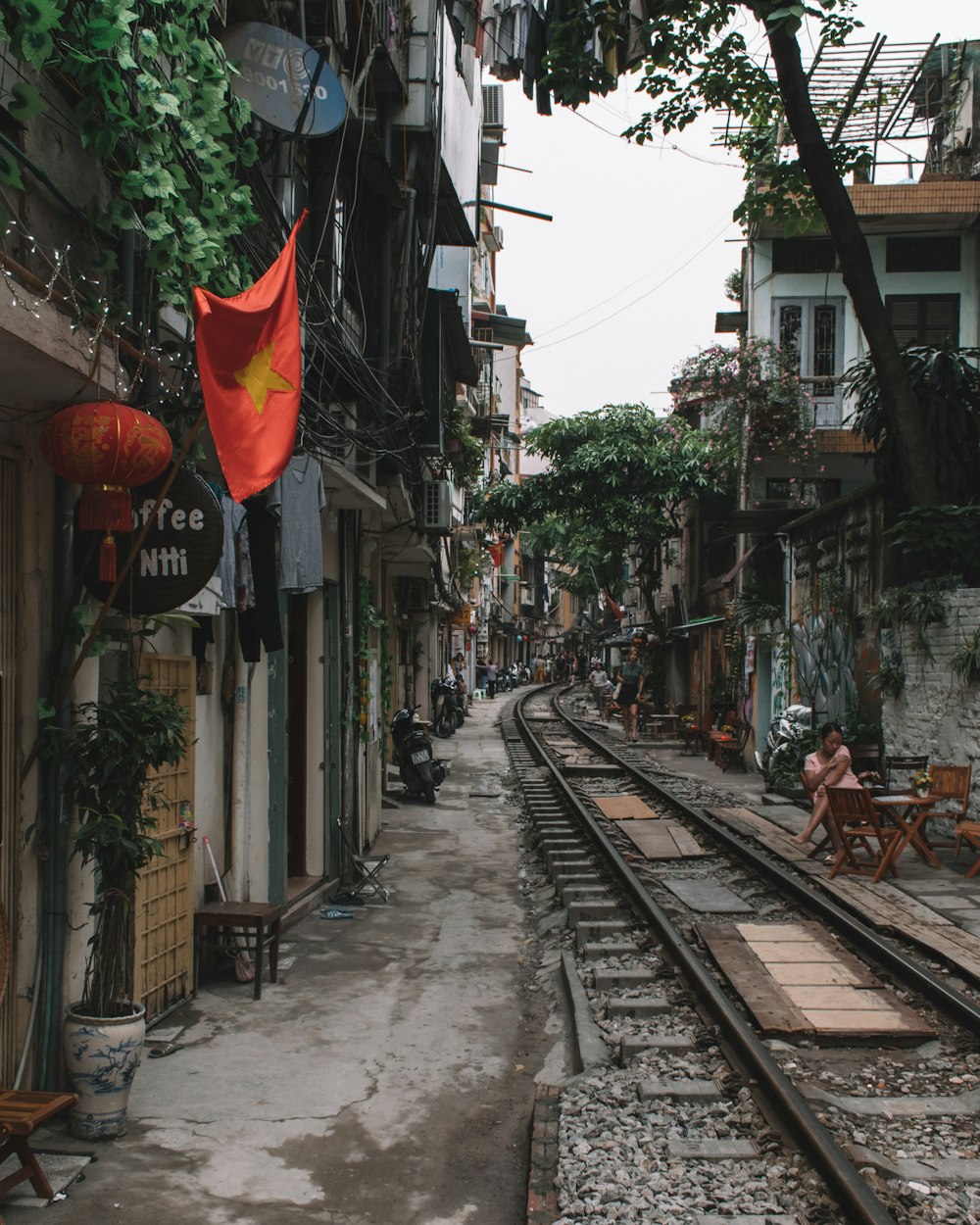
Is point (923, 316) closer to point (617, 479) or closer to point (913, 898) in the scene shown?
point (617, 479)

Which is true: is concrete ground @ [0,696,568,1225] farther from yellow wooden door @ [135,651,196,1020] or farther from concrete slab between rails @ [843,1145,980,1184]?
concrete slab between rails @ [843,1145,980,1184]

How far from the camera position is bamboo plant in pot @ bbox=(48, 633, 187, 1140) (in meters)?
4.68

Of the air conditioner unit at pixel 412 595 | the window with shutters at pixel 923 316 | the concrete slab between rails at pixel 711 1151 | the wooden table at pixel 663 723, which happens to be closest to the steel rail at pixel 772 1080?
the concrete slab between rails at pixel 711 1151

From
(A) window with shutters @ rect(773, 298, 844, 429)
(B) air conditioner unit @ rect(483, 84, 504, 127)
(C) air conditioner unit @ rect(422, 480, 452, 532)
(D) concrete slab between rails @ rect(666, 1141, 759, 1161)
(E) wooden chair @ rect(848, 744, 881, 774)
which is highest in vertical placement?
(B) air conditioner unit @ rect(483, 84, 504, 127)

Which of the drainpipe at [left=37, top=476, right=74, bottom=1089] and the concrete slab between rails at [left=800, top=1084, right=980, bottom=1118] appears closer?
the drainpipe at [left=37, top=476, right=74, bottom=1089]

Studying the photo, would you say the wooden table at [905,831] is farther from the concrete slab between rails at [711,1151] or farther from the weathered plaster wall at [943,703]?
the concrete slab between rails at [711,1151]

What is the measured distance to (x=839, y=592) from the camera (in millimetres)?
16094

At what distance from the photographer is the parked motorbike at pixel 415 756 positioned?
1606cm

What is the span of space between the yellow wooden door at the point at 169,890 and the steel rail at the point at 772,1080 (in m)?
3.19

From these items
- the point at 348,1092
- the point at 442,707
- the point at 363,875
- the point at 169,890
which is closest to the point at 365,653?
the point at 363,875

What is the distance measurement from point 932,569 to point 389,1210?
11.1m

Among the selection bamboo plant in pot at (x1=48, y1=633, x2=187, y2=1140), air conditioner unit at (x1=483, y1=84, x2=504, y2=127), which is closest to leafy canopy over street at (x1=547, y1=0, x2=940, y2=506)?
bamboo plant in pot at (x1=48, y1=633, x2=187, y2=1140)

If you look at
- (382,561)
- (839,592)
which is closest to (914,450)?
(839,592)

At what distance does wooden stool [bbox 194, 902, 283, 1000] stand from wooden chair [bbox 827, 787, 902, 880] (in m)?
5.55
